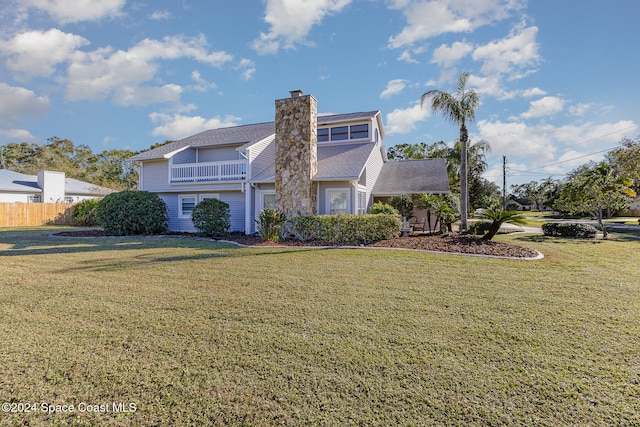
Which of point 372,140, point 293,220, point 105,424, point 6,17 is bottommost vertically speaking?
point 105,424

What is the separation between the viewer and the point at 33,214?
960 inches

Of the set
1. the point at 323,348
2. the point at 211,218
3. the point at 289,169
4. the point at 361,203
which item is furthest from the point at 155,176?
the point at 323,348

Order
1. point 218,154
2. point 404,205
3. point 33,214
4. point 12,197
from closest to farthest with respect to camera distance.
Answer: point 404,205 < point 218,154 < point 33,214 < point 12,197

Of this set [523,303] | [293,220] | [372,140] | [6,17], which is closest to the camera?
[523,303]

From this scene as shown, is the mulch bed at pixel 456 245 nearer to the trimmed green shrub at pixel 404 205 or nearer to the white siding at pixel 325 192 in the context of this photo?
the white siding at pixel 325 192

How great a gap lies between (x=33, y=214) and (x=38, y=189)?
269 inches

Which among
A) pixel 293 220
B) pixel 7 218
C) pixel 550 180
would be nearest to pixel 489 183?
pixel 550 180

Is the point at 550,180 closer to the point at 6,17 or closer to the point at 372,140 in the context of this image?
the point at 372,140

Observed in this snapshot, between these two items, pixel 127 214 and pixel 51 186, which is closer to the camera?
pixel 127 214

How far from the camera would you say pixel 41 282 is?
611 cm

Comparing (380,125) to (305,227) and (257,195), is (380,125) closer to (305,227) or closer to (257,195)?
(257,195)

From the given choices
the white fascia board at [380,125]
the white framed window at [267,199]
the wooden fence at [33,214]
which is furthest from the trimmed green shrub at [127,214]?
the wooden fence at [33,214]

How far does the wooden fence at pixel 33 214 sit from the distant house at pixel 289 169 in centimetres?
1267

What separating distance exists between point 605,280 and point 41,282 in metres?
12.0
